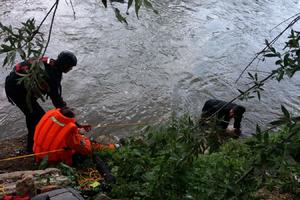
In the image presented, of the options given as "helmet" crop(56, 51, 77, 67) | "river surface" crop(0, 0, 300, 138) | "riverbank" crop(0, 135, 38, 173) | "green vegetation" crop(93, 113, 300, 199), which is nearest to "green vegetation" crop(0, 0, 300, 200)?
"green vegetation" crop(93, 113, 300, 199)

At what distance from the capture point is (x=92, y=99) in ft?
26.5

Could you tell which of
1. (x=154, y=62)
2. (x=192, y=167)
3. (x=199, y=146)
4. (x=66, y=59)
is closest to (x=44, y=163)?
(x=66, y=59)

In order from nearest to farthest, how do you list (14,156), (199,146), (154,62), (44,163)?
(199,146) → (44,163) → (14,156) → (154,62)

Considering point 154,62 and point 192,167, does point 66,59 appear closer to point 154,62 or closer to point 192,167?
point 192,167

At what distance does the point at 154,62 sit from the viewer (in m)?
9.88

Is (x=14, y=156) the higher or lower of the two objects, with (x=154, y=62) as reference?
higher

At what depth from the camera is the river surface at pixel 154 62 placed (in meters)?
7.91

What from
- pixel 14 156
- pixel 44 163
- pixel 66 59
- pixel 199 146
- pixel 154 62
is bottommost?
pixel 154 62

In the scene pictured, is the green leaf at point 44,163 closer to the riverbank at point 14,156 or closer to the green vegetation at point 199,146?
the riverbank at point 14,156

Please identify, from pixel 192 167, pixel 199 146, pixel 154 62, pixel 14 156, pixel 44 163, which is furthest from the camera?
pixel 154 62

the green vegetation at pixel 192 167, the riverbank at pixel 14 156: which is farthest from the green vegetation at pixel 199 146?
the riverbank at pixel 14 156

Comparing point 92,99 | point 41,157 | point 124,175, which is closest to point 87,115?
point 92,99

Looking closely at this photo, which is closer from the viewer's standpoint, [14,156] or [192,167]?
[192,167]

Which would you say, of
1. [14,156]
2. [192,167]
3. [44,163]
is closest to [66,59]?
[44,163]
